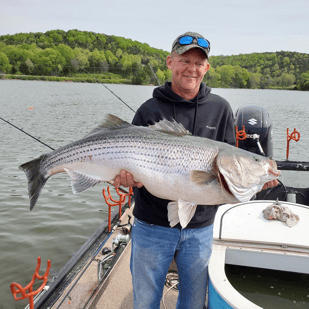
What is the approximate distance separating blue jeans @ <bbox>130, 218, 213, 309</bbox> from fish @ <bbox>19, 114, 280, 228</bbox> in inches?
9.7

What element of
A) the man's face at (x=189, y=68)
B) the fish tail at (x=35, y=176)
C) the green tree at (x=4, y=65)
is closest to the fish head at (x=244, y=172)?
the man's face at (x=189, y=68)

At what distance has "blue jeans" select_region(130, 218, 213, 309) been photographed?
2559 millimetres

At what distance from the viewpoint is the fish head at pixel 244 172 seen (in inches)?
93.8

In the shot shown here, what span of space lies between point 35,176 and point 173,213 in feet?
4.46

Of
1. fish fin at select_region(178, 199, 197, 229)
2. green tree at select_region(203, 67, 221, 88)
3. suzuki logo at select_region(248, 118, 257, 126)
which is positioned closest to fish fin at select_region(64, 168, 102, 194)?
fish fin at select_region(178, 199, 197, 229)

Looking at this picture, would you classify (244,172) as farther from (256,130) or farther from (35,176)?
(256,130)

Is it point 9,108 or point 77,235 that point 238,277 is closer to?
point 77,235

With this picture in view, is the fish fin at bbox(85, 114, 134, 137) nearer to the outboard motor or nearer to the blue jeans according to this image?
the blue jeans

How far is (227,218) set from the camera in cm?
382

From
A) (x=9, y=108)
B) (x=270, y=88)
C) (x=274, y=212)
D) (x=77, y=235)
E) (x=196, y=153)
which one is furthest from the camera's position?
(x=270, y=88)

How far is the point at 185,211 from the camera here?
2377mm

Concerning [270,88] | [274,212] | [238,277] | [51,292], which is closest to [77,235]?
[51,292]

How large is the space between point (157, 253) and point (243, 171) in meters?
1.03

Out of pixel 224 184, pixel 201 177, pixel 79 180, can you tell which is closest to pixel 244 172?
pixel 224 184
